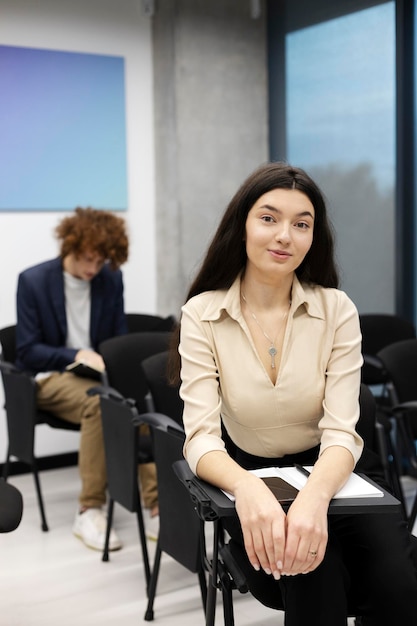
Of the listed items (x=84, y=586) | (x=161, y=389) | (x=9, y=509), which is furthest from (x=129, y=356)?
(x=9, y=509)

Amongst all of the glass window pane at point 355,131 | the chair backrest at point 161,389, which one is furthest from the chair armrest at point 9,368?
the glass window pane at point 355,131

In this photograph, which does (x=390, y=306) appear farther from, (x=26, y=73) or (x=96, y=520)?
(x=26, y=73)

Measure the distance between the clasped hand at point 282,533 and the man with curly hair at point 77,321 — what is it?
2.14m

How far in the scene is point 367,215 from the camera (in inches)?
192

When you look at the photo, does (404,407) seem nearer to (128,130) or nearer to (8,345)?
(8,345)

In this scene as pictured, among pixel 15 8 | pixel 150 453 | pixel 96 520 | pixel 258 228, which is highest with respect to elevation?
pixel 15 8

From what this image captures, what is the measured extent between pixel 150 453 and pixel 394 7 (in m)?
2.79

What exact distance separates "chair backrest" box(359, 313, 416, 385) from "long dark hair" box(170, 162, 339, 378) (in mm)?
2101

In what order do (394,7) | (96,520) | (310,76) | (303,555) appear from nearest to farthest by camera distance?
(303,555), (96,520), (394,7), (310,76)

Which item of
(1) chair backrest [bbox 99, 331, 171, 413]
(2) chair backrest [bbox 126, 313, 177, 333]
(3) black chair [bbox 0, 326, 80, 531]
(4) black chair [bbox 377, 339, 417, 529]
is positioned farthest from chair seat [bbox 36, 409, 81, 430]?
(4) black chair [bbox 377, 339, 417, 529]

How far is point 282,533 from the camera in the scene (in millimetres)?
1811

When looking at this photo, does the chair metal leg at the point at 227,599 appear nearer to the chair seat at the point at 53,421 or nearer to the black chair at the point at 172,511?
the black chair at the point at 172,511

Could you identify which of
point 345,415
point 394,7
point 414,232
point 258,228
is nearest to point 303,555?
point 345,415

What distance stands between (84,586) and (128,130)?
2860 mm
